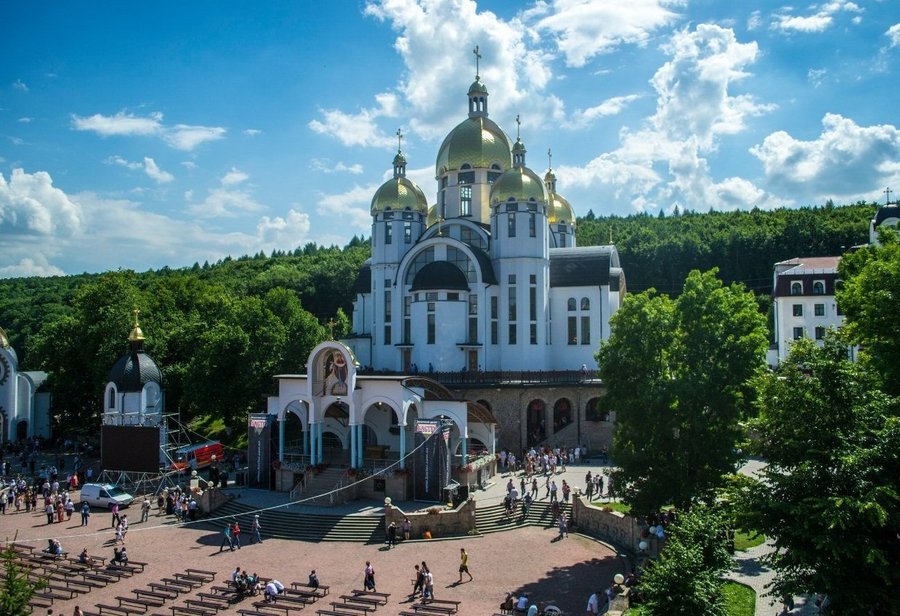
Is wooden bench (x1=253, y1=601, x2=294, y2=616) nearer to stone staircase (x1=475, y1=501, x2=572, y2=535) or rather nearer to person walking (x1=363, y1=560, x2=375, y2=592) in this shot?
person walking (x1=363, y1=560, x2=375, y2=592)

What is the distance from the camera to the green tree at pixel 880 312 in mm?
21016

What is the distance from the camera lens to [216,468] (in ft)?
118

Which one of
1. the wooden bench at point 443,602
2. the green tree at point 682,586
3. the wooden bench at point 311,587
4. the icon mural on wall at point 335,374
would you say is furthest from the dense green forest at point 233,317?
the green tree at point 682,586

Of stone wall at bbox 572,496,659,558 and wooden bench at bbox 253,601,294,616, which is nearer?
wooden bench at bbox 253,601,294,616

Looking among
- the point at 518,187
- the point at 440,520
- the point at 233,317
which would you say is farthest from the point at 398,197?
the point at 440,520

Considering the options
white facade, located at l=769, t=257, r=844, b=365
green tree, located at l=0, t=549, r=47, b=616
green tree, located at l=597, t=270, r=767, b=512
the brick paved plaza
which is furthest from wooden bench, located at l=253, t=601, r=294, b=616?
white facade, located at l=769, t=257, r=844, b=365

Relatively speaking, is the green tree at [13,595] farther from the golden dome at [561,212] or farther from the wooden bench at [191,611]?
the golden dome at [561,212]

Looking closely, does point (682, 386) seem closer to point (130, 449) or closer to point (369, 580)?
point (369, 580)

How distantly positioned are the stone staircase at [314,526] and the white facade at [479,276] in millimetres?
16475

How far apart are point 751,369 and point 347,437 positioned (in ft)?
74.0

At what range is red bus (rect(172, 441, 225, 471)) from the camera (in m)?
39.7

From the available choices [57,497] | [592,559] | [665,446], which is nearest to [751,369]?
[665,446]

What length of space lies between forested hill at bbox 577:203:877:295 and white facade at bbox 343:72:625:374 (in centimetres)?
4438

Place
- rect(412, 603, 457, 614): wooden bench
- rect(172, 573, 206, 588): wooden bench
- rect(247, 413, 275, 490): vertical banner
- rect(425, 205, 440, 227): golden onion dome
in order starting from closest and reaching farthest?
rect(412, 603, 457, 614): wooden bench, rect(172, 573, 206, 588): wooden bench, rect(247, 413, 275, 490): vertical banner, rect(425, 205, 440, 227): golden onion dome
